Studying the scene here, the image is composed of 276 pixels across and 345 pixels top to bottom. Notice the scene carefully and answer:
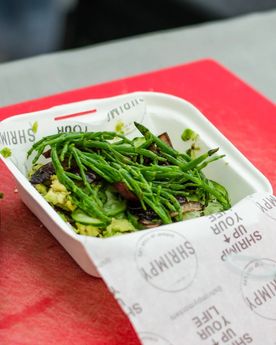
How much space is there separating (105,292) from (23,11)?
6.77ft

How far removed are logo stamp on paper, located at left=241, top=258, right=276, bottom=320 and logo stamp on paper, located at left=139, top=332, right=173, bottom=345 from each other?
0.14 metres

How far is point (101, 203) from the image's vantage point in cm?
95

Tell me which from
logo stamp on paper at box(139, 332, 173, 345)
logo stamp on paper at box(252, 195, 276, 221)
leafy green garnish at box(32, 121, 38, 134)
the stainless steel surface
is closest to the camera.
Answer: logo stamp on paper at box(139, 332, 173, 345)

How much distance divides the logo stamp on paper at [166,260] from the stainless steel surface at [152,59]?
0.77m

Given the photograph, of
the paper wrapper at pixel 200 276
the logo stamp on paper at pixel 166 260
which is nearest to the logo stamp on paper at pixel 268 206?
the paper wrapper at pixel 200 276

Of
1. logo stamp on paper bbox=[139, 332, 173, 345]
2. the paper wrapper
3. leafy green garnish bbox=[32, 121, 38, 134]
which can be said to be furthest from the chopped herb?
logo stamp on paper bbox=[139, 332, 173, 345]

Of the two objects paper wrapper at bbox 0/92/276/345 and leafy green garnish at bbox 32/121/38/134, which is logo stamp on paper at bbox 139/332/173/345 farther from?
leafy green garnish at bbox 32/121/38/134

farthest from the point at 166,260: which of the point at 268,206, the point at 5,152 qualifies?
the point at 5,152

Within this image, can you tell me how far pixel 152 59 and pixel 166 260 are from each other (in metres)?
1.00

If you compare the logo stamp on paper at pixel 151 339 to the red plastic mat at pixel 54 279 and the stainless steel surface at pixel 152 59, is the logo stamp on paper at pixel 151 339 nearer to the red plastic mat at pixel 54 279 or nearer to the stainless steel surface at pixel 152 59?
the red plastic mat at pixel 54 279

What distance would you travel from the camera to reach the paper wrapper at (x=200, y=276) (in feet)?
2.65

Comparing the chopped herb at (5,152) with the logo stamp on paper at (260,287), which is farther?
the chopped herb at (5,152)

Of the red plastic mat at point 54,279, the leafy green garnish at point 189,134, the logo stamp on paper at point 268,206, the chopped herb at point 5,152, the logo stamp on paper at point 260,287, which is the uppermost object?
the chopped herb at point 5,152

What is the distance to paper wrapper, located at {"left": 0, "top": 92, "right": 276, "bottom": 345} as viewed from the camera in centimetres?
81
